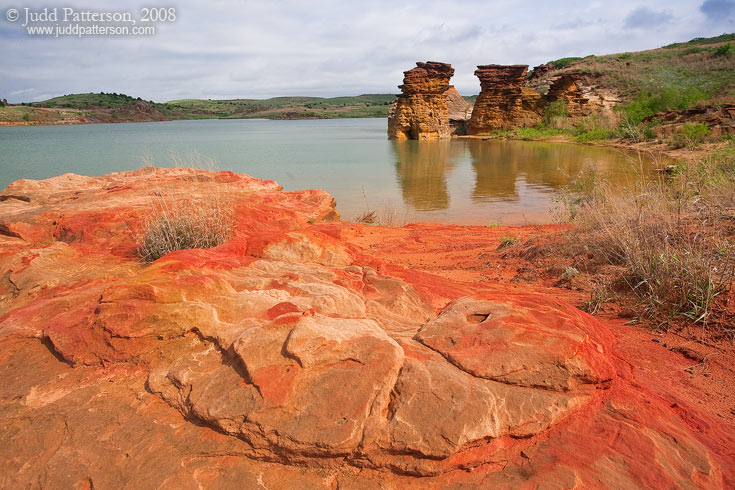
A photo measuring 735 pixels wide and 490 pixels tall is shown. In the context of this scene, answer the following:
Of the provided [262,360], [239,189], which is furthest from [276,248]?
[239,189]

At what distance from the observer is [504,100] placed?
3800 centimetres

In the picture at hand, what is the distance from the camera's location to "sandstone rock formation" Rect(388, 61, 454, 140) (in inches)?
1438

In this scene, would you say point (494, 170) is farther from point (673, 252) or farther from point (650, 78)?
point (650, 78)

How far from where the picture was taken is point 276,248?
455 cm

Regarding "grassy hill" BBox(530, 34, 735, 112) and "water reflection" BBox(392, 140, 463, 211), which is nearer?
"water reflection" BBox(392, 140, 463, 211)

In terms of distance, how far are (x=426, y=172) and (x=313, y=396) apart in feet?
61.2

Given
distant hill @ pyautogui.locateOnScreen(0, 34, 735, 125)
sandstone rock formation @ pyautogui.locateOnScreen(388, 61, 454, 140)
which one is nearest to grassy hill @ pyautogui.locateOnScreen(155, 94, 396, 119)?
distant hill @ pyautogui.locateOnScreen(0, 34, 735, 125)

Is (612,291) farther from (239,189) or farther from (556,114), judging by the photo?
(556,114)

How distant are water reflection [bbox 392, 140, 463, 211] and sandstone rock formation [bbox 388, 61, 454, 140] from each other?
4.11m

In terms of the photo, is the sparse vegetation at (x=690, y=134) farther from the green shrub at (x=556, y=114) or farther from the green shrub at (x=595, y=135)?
the green shrub at (x=556, y=114)

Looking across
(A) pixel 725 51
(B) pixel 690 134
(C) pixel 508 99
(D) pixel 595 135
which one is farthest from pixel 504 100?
(B) pixel 690 134

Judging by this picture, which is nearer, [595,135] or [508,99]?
[595,135]

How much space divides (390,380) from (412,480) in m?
0.48

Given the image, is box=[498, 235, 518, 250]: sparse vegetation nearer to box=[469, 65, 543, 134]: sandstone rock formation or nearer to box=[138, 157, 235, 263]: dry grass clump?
box=[138, 157, 235, 263]: dry grass clump
